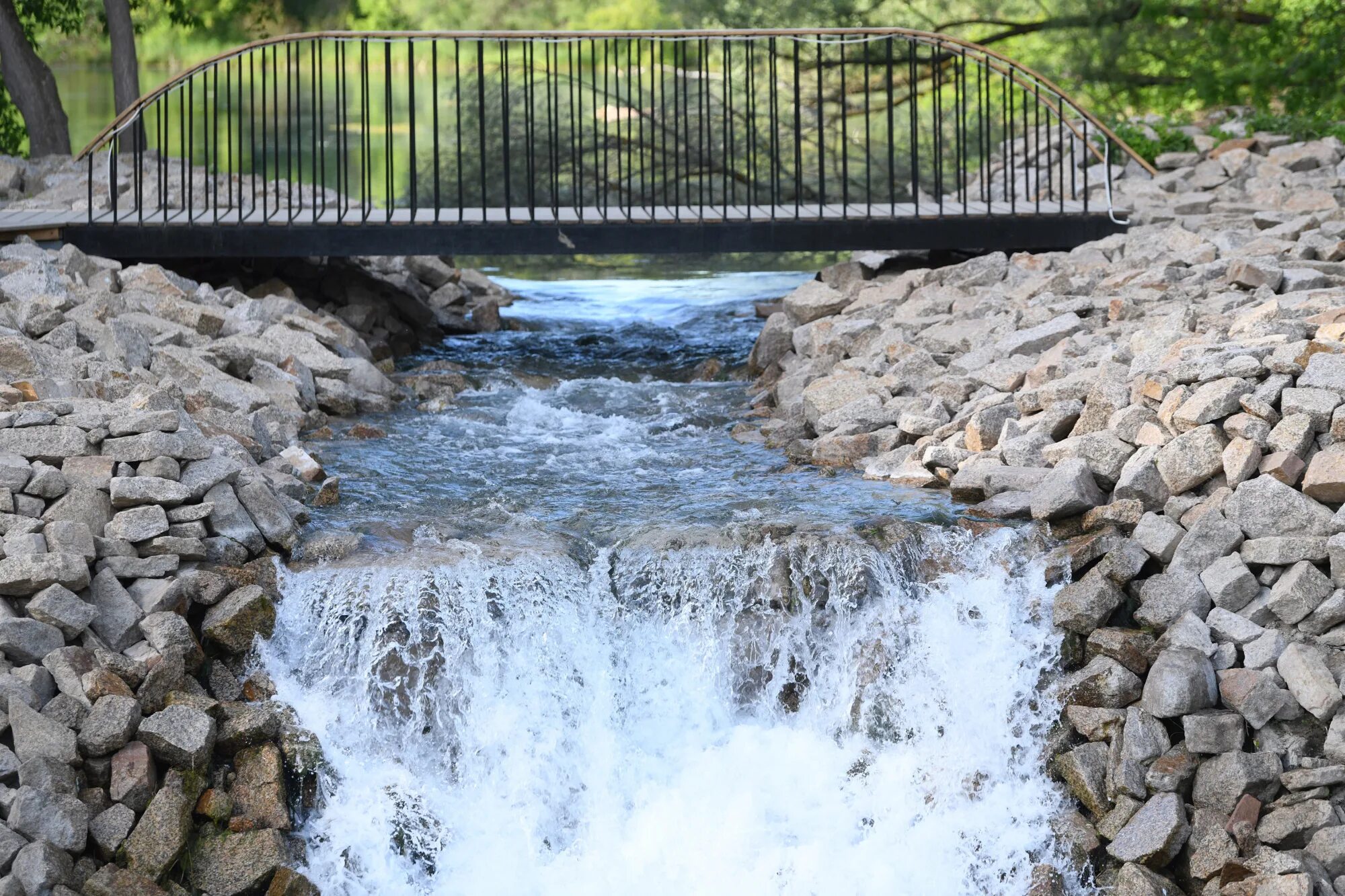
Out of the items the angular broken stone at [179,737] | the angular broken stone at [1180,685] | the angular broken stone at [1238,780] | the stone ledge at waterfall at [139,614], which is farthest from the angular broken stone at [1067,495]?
the angular broken stone at [179,737]

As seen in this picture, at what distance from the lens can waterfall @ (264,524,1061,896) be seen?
217 inches

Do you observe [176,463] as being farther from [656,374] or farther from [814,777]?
[656,374]

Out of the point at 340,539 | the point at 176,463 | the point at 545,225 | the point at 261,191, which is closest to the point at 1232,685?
the point at 340,539

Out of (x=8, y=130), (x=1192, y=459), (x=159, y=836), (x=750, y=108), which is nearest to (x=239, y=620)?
(x=159, y=836)

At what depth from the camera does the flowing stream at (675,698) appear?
18.1 feet

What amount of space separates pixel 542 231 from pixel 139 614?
4.89 m

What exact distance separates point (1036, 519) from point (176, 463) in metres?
3.70

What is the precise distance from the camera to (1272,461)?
5977 mm

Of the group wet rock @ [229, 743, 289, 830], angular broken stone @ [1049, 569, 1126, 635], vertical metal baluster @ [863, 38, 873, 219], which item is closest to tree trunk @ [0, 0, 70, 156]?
vertical metal baluster @ [863, 38, 873, 219]

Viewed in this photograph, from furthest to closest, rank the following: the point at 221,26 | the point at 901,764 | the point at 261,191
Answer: the point at 221,26 → the point at 261,191 → the point at 901,764

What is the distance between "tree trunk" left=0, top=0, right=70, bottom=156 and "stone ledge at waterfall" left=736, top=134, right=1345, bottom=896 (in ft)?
26.0

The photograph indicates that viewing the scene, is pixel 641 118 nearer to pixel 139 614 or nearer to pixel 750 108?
pixel 750 108

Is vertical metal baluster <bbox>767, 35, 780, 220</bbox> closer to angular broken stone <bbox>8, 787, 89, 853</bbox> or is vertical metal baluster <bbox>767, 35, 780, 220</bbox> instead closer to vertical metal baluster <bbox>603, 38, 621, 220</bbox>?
vertical metal baluster <bbox>603, 38, 621, 220</bbox>

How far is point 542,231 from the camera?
→ 32.3ft
